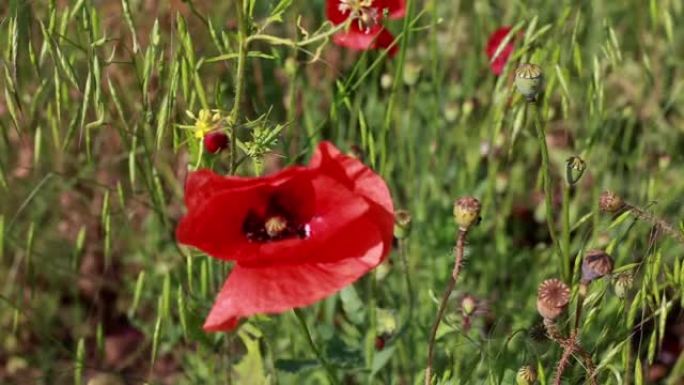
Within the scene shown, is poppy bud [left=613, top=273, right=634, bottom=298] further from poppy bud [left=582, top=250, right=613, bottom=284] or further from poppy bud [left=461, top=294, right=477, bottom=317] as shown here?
poppy bud [left=461, top=294, right=477, bottom=317]

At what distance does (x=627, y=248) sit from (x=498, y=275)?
1.03 feet

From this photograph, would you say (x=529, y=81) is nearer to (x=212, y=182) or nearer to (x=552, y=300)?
(x=552, y=300)

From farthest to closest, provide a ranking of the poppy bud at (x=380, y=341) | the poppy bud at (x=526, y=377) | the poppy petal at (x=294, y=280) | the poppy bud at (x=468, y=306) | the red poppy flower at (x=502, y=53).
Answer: the red poppy flower at (x=502, y=53) < the poppy bud at (x=380, y=341) < the poppy bud at (x=468, y=306) < the poppy bud at (x=526, y=377) < the poppy petal at (x=294, y=280)

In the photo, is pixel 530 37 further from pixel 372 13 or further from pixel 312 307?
pixel 312 307

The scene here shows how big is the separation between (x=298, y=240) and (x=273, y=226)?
13 centimetres

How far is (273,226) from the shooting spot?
4.12 ft

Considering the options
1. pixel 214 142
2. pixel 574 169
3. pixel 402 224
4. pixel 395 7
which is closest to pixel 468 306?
pixel 402 224

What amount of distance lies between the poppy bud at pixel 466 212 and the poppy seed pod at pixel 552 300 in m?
0.09

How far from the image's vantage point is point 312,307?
1824mm

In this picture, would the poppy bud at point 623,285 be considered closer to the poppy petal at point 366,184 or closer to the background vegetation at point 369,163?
the background vegetation at point 369,163

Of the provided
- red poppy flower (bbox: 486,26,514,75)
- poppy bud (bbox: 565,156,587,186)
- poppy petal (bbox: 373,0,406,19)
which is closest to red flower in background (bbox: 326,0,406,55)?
poppy petal (bbox: 373,0,406,19)

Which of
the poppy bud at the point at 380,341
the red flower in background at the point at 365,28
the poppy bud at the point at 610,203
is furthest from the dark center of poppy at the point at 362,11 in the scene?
the poppy bud at the point at 380,341

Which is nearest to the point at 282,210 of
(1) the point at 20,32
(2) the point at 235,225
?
(2) the point at 235,225

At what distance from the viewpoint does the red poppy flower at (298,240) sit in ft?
3.58
